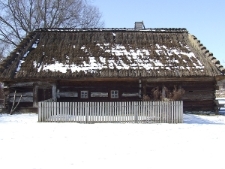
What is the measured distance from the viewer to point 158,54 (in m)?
19.5

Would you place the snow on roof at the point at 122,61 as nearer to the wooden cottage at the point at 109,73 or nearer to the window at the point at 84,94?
the wooden cottage at the point at 109,73

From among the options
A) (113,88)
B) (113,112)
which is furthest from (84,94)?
(113,112)

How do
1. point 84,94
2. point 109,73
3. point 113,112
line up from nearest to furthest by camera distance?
point 113,112, point 109,73, point 84,94

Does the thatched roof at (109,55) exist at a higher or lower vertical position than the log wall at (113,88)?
higher

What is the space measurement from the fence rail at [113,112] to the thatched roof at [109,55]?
3.67 m

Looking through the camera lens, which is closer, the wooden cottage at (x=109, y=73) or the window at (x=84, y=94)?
the wooden cottage at (x=109, y=73)

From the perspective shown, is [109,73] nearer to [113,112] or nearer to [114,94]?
[114,94]

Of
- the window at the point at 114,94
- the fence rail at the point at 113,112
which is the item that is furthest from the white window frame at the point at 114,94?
the fence rail at the point at 113,112

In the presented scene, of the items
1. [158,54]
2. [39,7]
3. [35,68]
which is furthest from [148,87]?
[39,7]

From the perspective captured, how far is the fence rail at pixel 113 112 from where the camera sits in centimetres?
1372
